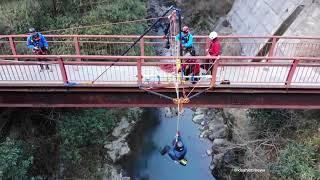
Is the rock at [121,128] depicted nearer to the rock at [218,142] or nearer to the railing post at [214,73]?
the rock at [218,142]

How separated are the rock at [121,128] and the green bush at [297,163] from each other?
30.0ft

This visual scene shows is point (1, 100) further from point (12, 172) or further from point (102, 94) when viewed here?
point (102, 94)

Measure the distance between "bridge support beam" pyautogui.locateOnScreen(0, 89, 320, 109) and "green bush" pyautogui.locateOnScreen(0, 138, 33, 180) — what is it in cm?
176

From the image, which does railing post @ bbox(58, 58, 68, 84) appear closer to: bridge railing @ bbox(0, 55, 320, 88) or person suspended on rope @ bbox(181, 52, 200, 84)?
bridge railing @ bbox(0, 55, 320, 88)

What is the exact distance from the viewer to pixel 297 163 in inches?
537

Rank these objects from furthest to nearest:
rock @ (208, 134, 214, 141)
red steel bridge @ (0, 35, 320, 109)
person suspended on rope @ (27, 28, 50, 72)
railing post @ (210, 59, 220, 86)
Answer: rock @ (208, 134, 214, 141), person suspended on rope @ (27, 28, 50, 72), red steel bridge @ (0, 35, 320, 109), railing post @ (210, 59, 220, 86)

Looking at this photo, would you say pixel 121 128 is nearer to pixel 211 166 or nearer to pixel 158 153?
pixel 158 153

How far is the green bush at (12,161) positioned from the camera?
12.8m

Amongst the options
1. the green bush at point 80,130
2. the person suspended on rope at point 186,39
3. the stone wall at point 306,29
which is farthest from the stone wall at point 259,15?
the green bush at point 80,130

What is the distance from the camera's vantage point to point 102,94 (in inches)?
496

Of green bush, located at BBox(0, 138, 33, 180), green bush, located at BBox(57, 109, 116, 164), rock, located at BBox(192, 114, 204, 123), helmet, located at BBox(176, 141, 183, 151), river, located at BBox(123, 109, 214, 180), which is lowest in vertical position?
river, located at BBox(123, 109, 214, 180)

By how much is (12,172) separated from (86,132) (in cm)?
437

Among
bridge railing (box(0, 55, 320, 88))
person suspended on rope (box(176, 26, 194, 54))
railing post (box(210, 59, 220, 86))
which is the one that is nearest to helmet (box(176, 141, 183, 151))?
bridge railing (box(0, 55, 320, 88))

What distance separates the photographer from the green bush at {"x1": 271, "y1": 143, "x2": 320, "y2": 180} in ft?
43.3
